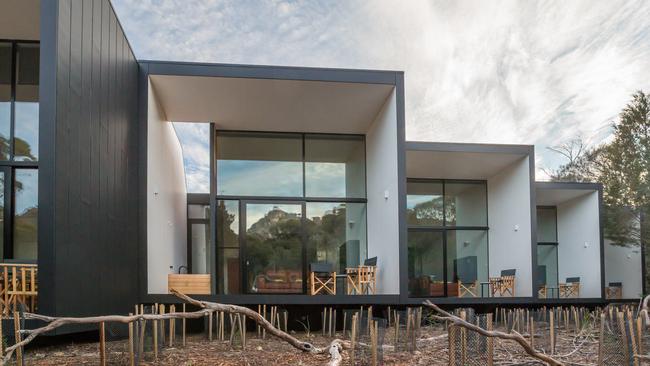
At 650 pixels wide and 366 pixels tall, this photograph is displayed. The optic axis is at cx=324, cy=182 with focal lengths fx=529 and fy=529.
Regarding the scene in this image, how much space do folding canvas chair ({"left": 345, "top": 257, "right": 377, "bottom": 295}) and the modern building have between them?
0.19m

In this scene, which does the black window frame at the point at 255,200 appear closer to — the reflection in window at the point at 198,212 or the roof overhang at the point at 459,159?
the roof overhang at the point at 459,159

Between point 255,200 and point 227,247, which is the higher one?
point 255,200

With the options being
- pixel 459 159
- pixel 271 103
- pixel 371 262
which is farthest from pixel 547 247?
pixel 271 103

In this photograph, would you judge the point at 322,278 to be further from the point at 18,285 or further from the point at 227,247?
the point at 18,285

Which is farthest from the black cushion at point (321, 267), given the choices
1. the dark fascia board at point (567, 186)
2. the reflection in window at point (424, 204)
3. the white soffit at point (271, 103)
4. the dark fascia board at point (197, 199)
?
the dark fascia board at point (567, 186)

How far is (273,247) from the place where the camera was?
37.9 feet

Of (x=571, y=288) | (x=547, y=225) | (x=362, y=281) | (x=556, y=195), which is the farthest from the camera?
(x=547, y=225)

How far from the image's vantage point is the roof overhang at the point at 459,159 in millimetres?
11883

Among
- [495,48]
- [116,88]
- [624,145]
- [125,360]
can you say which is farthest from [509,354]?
[495,48]

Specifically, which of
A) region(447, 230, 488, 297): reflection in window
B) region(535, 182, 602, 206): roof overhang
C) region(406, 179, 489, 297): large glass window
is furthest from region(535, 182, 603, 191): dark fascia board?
region(447, 230, 488, 297): reflection in window

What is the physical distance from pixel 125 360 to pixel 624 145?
1738 centimetres

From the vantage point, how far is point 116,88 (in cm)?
790

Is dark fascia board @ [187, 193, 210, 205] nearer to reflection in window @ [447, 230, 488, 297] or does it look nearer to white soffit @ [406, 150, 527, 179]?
white soffit @ [406, 150, 527, 179]

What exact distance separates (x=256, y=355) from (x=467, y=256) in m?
8.54
